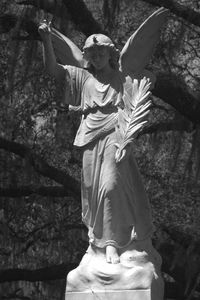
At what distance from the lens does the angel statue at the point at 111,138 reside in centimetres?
941

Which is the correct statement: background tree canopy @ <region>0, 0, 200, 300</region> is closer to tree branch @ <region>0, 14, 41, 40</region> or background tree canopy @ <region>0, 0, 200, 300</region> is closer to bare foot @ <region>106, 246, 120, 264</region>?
tree branch @ <region>0, 14, 41, 40</region>

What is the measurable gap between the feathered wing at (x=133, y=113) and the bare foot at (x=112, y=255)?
0.70 m

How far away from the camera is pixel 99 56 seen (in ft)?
32.0

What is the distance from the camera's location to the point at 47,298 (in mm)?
14570

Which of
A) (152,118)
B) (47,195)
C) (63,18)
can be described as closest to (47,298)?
(47,195)

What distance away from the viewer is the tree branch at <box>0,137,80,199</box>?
Answer: 1387 cm

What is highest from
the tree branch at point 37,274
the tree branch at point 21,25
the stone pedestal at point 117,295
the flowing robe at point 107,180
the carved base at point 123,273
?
the tree branch at point 21,25

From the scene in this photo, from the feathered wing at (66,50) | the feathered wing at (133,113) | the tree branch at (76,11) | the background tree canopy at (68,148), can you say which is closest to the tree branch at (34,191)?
the background tree canopy at (68,148)

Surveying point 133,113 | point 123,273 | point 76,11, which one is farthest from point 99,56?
point 76,11

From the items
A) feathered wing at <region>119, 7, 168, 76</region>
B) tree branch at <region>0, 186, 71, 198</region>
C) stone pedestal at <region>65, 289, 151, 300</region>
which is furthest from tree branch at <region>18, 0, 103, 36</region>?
stone pedestal at <region>65, 289, 151, 300</region>

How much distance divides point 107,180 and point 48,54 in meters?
1.16

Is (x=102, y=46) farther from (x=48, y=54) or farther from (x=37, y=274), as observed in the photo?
(x=37, y=274)

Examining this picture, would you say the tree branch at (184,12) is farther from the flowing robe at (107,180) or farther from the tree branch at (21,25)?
the flowing robe at (107,180)

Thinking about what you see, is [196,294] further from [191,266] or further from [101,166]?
[101,166]
